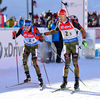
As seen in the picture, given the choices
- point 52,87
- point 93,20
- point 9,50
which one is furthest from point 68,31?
point 93,20

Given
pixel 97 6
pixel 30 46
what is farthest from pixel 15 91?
pixel 97 6

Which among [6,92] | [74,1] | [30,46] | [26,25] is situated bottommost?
[6,92]

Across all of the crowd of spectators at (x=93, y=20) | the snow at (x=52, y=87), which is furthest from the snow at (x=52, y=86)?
the crowd of spectators at (x=93, y=20)

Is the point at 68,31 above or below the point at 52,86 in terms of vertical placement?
above

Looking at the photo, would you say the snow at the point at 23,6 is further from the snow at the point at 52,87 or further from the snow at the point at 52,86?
the snow at the point at 52,87

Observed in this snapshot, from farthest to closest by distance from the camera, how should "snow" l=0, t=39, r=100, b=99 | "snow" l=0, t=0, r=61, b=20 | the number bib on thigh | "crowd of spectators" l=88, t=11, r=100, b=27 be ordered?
"snow" l=0, t=0, r=61, b=20 < "crowd of spectators" l=88, t=11, r=100, b=27 < the number bib on thigh < "snow" l=0, t=39, r=100, b=99

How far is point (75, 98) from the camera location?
189 inches

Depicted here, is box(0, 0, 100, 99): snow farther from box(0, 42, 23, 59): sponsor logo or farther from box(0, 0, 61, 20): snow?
box(0, 0, 61, 20): snow

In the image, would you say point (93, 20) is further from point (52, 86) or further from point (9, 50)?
point (52, 86)

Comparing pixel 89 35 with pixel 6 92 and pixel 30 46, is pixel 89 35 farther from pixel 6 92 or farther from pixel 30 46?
pixel 6 92

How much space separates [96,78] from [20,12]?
40.5m

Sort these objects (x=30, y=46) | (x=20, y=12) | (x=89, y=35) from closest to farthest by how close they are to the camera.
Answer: (x=30, y=46) < (x=89, y=35) < (x=20, y=12)

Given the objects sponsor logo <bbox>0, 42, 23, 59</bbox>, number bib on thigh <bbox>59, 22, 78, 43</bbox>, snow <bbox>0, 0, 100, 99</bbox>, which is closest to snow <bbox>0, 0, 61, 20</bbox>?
sponsor logo <bbox>0, 42, 23, 59</bbox>

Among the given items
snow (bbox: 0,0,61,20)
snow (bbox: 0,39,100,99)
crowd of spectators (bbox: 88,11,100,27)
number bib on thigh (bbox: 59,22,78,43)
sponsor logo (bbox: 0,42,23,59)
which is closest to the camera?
snow (bbox: 0,39,100,99)
